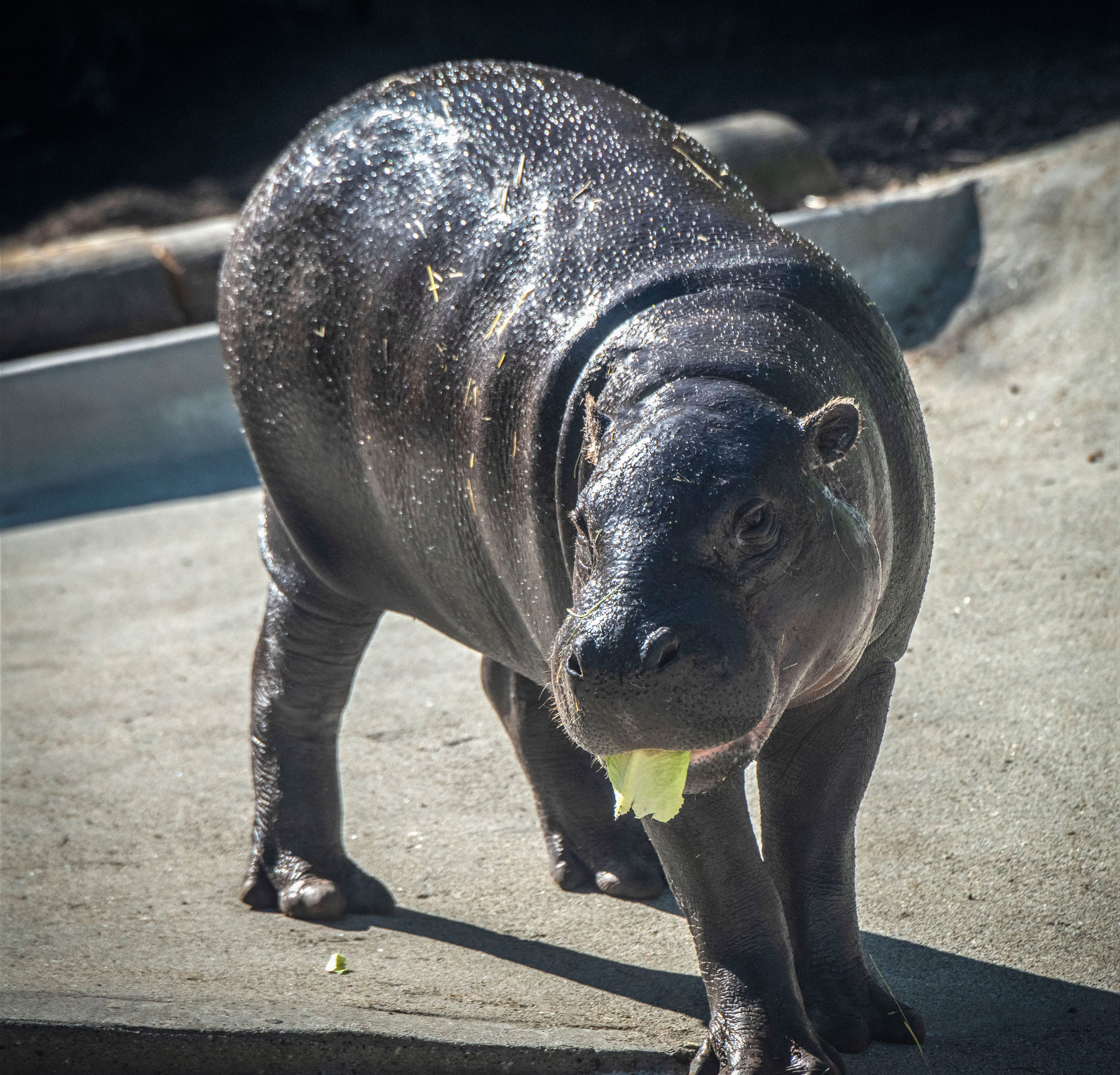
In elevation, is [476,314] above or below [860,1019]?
above

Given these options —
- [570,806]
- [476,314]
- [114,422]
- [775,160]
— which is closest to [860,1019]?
[570,806]

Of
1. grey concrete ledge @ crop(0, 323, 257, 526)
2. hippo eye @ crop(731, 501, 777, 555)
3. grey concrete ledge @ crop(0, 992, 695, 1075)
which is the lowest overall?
grey concrete ledge @ crop(0, 323, 257, 526)

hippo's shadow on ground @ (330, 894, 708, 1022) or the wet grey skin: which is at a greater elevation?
the wet grey skin

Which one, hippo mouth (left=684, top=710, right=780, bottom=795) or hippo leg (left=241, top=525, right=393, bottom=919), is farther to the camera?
hippo leg (left=241, top=525, right=393, bottom=919)

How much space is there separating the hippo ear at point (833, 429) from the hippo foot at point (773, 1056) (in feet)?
3.61

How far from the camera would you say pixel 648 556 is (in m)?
2.21

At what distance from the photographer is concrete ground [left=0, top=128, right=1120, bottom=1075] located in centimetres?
289

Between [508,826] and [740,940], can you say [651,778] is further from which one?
[508,826]

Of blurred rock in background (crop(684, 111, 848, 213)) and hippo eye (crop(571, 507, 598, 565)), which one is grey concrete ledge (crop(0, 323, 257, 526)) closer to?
blurred rock in background (crop(684, 111, 848, 213))

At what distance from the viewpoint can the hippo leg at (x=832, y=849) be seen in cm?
282

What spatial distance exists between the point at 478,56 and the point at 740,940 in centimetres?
1183

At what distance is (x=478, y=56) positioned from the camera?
43.2 ft

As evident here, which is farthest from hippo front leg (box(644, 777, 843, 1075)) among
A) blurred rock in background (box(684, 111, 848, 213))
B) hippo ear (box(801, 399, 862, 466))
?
blurred rock in background (box(684, 111, 848, 213))

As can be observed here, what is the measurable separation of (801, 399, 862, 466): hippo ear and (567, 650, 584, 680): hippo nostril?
0.55 m
